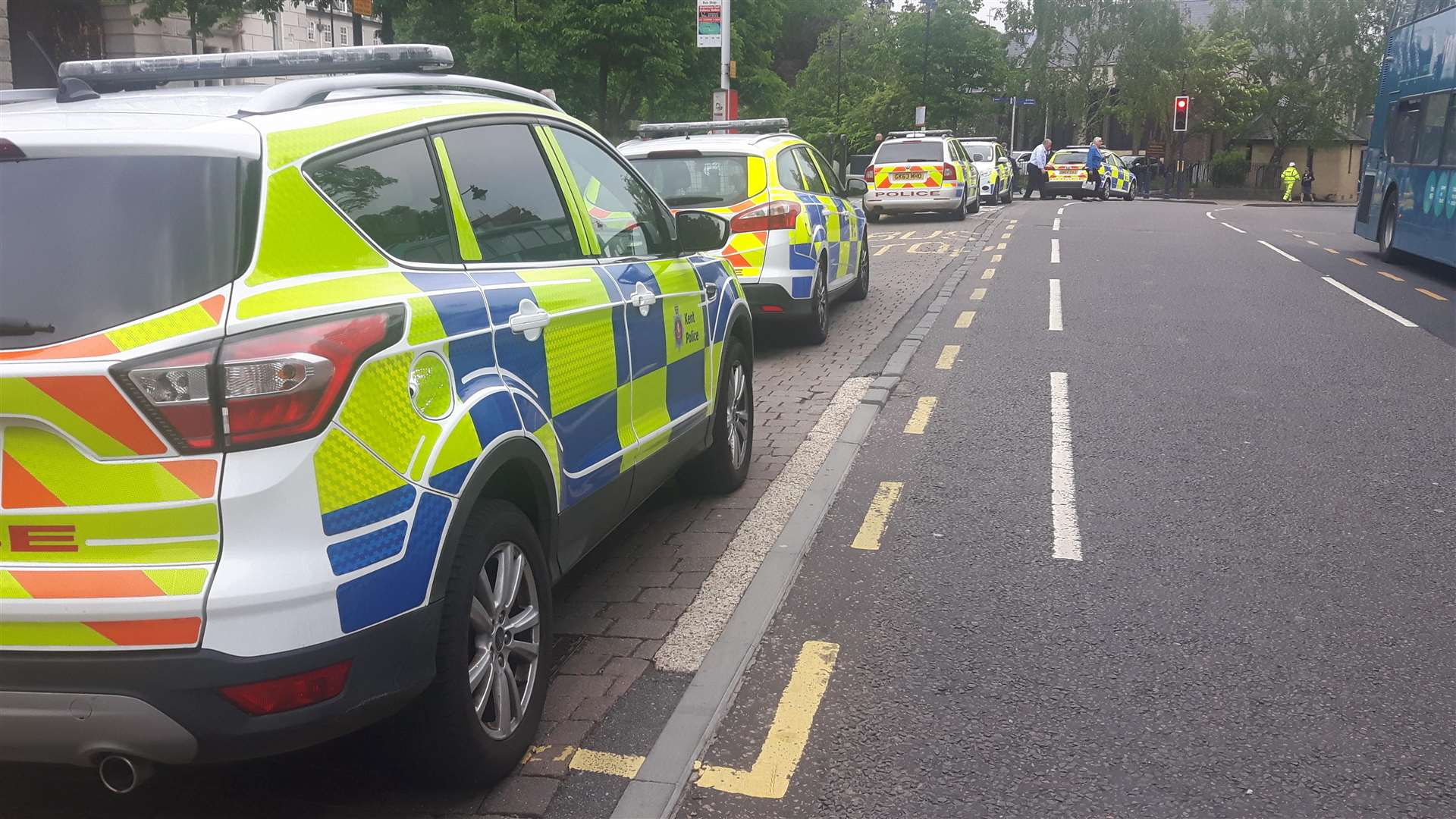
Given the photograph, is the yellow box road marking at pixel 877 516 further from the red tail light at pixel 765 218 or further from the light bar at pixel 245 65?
the red tail light at pixel 765 218

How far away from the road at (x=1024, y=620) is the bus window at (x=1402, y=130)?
869 centimetres

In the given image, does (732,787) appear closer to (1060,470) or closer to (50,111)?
(50,111)

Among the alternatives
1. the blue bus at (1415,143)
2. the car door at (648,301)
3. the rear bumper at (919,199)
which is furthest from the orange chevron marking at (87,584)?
the rear bumper at (919,199)

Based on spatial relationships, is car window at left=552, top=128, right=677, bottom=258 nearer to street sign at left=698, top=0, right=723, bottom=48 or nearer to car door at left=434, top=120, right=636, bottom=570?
car door at left=434, top=120, right=636, bottom=570

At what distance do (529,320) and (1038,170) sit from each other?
3759cm

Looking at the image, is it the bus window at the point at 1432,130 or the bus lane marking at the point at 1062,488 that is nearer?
the bus lane marking at the point at 1062,488

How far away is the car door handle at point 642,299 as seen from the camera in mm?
4434

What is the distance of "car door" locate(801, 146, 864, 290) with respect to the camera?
1127 centimetres

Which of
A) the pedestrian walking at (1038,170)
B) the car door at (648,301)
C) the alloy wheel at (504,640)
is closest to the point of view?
the alloy wheel at (504,640)

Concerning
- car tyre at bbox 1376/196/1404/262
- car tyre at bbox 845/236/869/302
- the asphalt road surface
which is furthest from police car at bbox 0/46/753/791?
car tyre at bbox 1376/196/1404/262

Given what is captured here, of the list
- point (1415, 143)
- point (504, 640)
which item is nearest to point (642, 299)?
point (504, 640)

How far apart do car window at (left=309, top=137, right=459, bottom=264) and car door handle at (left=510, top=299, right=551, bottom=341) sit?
0.23 metres

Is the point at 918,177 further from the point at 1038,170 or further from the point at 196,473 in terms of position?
the point at 196,473

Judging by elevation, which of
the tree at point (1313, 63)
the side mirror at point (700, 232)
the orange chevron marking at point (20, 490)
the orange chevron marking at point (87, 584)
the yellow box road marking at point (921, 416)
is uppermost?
the tree at point (1313, 63)
